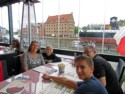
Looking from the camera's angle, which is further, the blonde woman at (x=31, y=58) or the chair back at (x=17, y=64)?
the chair back at (x=17, y=64)

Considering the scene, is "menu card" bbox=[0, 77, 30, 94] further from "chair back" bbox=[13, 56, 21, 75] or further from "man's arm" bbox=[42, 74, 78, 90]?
"chair back" bbox=[13, 56, 21, 75]

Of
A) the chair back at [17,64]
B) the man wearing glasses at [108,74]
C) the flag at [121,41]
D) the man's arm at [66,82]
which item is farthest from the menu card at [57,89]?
the chair back at [17,64]

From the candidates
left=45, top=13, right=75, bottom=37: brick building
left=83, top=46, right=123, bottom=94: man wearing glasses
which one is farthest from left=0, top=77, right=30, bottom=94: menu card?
left=45, top=13, right=75, bottom=37: brick building

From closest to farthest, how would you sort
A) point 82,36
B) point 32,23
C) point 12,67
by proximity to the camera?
point 12,67, point 82,36, point 32,23

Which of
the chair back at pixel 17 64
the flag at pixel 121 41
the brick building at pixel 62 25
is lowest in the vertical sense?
the chair back at pixel 17 64

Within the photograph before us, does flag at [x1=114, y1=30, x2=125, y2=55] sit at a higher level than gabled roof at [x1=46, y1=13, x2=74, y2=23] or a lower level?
lower

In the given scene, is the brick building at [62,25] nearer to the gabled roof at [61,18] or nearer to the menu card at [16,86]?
the gabled roof at [61,18]

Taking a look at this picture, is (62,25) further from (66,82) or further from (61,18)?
(66,82)

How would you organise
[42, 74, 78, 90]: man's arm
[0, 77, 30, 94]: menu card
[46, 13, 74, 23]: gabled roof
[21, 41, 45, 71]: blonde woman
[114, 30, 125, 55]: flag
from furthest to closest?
[46, 13, 74, 23]: gabled roof, [21, 41, 45, 71]: blonde woman, [114, 30, 125, 55]: flag, [42, 74, 78, 90]: man's arm, [0, 77, 30, 94]: menu card

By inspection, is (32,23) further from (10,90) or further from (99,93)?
(99,93)

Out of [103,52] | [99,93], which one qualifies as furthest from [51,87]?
[103,52]

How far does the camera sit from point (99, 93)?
38.8 inches

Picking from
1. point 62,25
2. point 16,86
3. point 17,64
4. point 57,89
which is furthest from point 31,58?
point 62,25

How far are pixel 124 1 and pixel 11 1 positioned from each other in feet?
13.9
